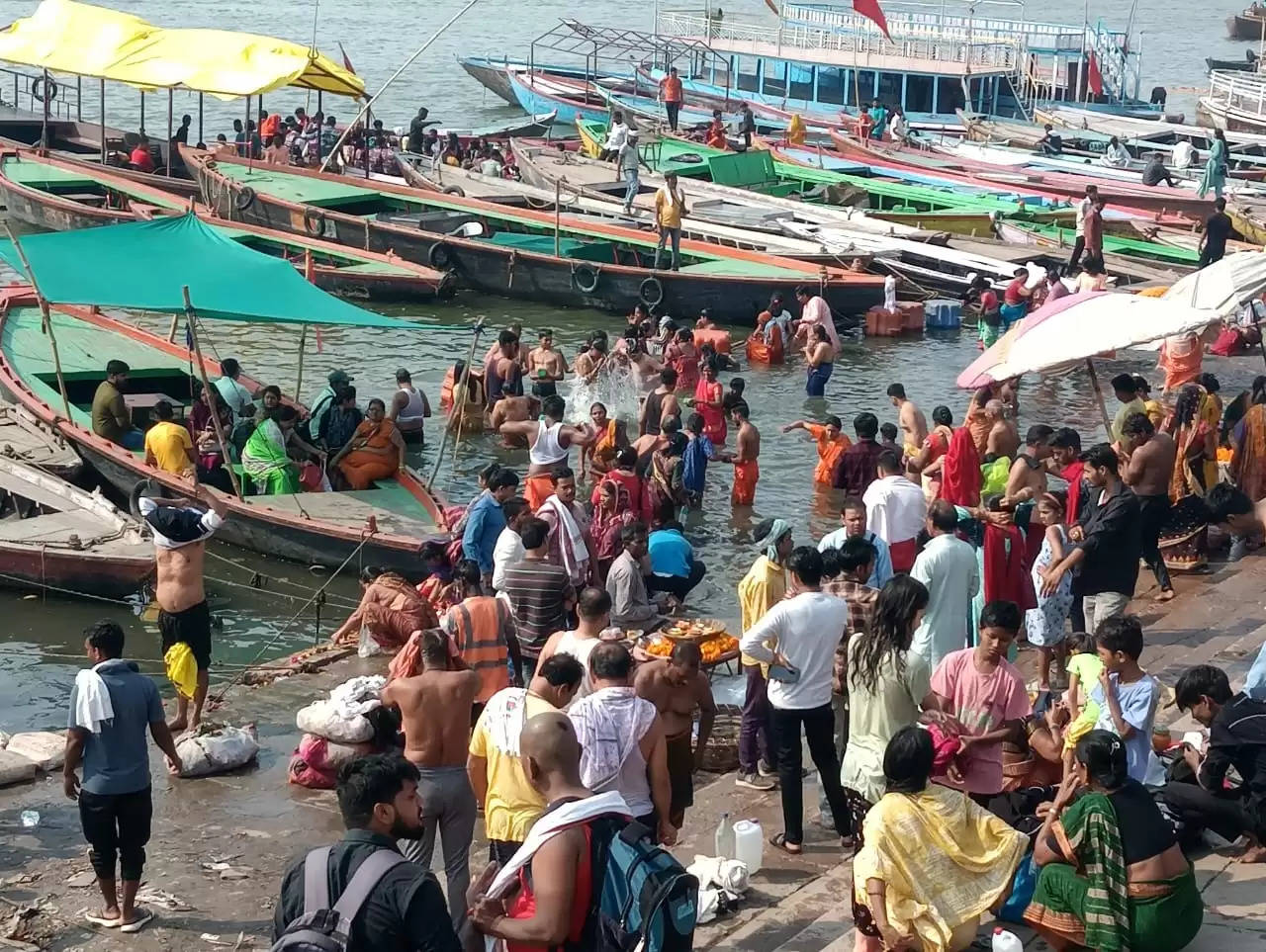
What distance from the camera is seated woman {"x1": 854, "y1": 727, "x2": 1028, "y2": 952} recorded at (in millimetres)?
5949

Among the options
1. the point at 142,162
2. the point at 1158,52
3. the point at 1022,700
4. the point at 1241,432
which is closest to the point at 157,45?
the point at 142,162

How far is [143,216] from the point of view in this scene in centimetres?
2581

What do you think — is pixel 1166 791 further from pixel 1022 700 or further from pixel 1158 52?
pixel 1158 52

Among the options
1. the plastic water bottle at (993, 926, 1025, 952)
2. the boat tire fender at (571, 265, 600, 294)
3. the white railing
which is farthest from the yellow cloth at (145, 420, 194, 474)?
the white railing

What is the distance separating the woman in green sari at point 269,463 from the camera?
1412 cm

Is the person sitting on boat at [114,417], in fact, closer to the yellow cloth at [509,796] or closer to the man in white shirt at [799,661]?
the man in white shirt at [799,661]

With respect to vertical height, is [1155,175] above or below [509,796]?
above

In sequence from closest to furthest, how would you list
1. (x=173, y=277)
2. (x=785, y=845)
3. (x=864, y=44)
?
1. (x=785, y=845)
2. (x=173, y=277)
3. (x=864, y=44)

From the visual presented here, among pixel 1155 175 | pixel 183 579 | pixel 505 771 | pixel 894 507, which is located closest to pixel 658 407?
pixel 894 507

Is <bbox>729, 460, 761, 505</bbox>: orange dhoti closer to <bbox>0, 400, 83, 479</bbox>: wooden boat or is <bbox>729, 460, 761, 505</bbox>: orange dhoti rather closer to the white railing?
<bbox>0, 400, 83, 479</bbox>: wooden boat

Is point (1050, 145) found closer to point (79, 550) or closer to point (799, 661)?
point (79, 550)

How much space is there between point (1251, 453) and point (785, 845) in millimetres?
6489

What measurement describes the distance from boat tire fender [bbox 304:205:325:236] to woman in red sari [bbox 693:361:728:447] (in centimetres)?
1166

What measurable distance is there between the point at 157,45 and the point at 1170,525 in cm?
1850
